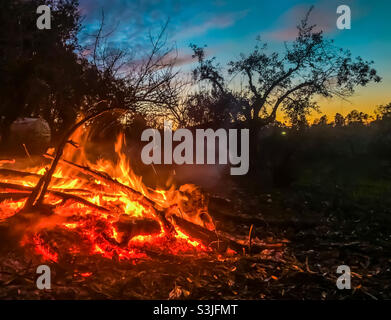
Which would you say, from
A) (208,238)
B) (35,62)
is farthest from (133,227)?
(35,62)

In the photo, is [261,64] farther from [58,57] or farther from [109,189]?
[109,189]

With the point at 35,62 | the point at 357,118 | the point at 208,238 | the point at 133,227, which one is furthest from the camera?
the point at 357,118

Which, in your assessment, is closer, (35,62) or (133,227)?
(133,227)

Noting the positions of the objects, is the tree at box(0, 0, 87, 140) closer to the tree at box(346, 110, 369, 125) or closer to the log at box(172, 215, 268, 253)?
the log at box(172, 215, 268, 253)

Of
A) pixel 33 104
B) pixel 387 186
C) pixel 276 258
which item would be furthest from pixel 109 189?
pixel 387 186

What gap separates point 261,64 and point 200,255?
1109cm

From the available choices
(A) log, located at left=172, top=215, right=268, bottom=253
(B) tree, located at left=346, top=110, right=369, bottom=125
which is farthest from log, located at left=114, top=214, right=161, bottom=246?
(B) tree, located at left=346, top=110, right=369, bottom=125

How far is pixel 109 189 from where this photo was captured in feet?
17.7

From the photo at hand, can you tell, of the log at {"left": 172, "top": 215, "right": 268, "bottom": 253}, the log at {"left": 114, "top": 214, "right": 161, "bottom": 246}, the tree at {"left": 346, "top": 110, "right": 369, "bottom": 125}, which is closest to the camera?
the log at {"left": 114, "top": 214, "right": 161, "bottom": 246}

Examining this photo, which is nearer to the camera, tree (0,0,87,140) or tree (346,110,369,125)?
tree (0,0,87,140)

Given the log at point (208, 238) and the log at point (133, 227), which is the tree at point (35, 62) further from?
the log at point (208, 238)

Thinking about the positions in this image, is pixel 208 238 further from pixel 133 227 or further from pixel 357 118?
pixel 357 118

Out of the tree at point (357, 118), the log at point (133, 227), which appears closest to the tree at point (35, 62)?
the log at point (133, 227)
